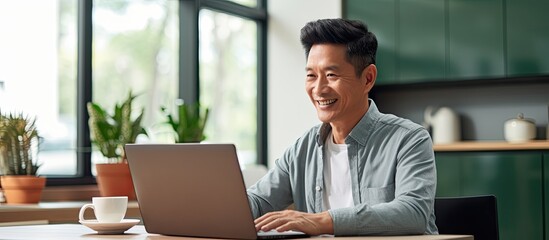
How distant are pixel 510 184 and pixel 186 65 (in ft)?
6.89

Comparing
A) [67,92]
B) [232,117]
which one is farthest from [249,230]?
[232,117]

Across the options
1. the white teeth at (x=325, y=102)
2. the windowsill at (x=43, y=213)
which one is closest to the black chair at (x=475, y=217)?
the white teeth at (x=325, y=102)

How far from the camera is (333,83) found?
94.7 inches

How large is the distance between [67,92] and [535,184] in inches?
108

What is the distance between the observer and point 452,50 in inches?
222

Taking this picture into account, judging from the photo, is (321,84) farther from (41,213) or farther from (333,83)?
(41,213)

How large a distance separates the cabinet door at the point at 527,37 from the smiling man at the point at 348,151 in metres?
3.03

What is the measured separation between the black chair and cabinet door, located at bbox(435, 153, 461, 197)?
299 cm

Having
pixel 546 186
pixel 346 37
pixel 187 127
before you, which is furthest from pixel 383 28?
pixel 346 37

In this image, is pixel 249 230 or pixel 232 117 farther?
pixel 232 117

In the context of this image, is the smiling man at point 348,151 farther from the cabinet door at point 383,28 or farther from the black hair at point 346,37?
the cabinet door at point 383,28

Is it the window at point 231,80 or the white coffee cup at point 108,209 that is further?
the window at point 231,80

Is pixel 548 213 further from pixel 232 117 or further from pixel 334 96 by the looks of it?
pixel 334 96

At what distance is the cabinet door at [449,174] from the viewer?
553 cm
